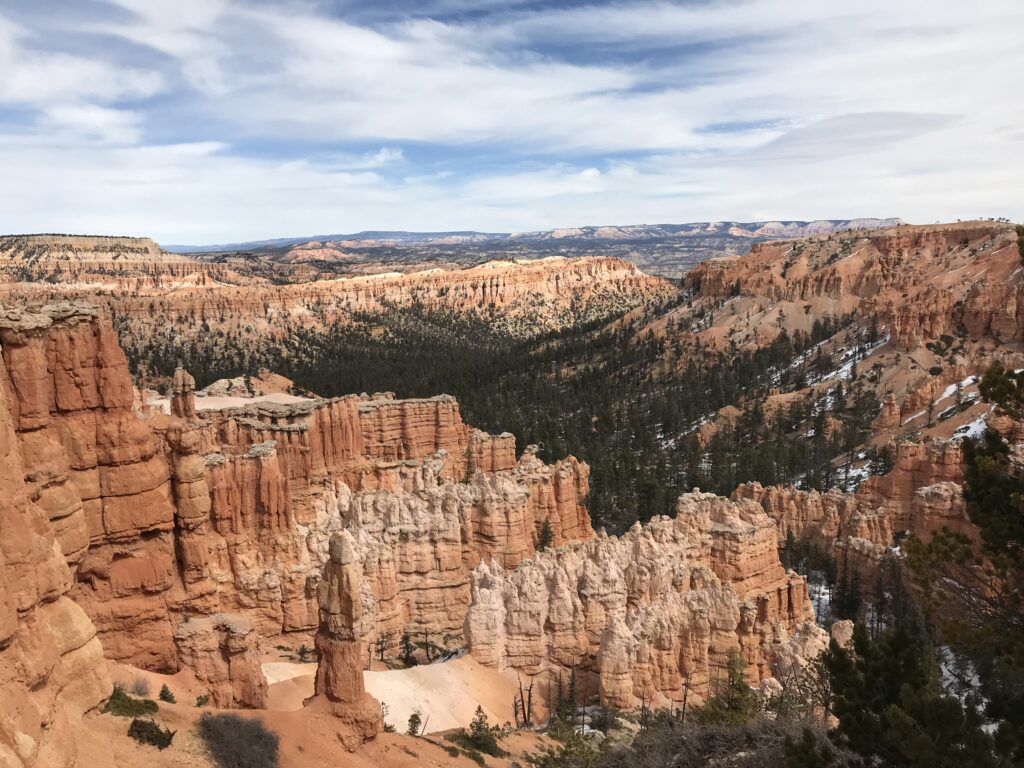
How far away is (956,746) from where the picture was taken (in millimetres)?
8648

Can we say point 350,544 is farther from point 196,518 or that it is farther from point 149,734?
point 149,734

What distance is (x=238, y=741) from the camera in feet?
39.7

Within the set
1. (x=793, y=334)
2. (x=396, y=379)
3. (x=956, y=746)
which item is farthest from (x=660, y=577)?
(x=793, y=334)

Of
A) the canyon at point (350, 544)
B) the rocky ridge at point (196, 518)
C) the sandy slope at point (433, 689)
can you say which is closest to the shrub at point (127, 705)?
the canyon at point (350, 544)

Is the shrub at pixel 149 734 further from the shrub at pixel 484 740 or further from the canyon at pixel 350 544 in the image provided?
the shrub at pixel 484 740

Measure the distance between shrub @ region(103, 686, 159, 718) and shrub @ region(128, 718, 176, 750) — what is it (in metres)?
0.29

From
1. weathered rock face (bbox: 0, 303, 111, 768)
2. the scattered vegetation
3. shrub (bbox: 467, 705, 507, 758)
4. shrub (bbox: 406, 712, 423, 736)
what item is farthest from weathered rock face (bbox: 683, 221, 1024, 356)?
weathered rock face (bbox: 0, 303, 111, 768)

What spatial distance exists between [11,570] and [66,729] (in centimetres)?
193

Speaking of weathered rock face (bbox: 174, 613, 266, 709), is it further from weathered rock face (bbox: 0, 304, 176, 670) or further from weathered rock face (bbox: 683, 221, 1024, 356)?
weathered rock face (bbox: 683, 221, 1024, 356)

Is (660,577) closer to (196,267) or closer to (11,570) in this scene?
(11,570)

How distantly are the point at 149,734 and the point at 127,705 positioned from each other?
2.80 feet

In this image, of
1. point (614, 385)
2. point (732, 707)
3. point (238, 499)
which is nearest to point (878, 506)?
point (732, 707)

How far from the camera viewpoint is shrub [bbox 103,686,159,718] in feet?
37.3

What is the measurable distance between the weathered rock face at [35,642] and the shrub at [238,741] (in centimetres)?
253
